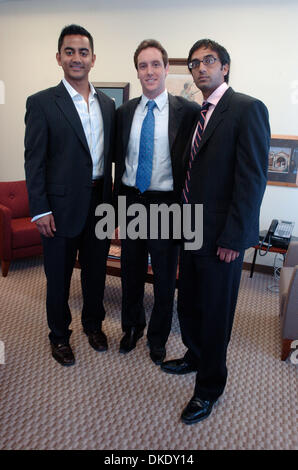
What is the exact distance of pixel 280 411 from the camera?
201cm

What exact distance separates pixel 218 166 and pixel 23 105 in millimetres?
3811

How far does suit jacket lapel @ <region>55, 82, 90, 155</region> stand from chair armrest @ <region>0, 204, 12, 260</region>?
1.67 meters

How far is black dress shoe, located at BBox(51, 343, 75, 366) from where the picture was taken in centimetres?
228

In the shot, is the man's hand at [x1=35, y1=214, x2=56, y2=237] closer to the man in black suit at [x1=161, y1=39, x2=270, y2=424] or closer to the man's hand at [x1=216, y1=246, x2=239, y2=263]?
the man in black suit at [x1=161, y1=39, x2=270, y2=424]

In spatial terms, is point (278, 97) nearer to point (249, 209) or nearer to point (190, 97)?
point (190, 97)

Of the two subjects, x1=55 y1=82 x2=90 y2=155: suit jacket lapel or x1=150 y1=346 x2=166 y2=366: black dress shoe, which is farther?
x1=150 y1=346 x2=166 y2=366: black dress shoe

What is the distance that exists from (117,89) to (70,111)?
2423mm

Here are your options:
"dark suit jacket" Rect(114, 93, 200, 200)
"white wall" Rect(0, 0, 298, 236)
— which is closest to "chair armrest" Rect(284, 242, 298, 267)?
"white wall" Rect(0, 0, 298, 236)

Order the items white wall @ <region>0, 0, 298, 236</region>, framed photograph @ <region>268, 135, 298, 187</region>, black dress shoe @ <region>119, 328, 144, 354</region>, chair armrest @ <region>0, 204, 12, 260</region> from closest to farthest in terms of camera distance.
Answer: black dress shoe @ <region>119, 328, 144, 354</region> < chair armrest @ <region>0, 204, 12, 260</region> < white wall @ <region>0, 0, 298, 236</region> < framed photograph @ <region>268, 135, 298, 187</region>

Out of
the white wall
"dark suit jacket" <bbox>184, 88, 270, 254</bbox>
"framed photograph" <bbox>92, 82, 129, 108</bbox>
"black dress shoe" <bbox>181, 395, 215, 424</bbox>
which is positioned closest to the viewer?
"dark suit jacket" <bbox>184, 88, 270, 254</bbox>

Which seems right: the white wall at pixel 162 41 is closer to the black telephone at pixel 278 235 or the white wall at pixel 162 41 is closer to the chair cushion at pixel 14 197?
the black telephone at pixel 278 235

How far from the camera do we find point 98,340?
97.8 inches

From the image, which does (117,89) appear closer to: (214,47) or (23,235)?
(23,235)

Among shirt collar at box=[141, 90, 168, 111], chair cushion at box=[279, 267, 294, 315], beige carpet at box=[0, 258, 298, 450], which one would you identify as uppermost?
shirt collar at box=[141, 90, 168, 111]
